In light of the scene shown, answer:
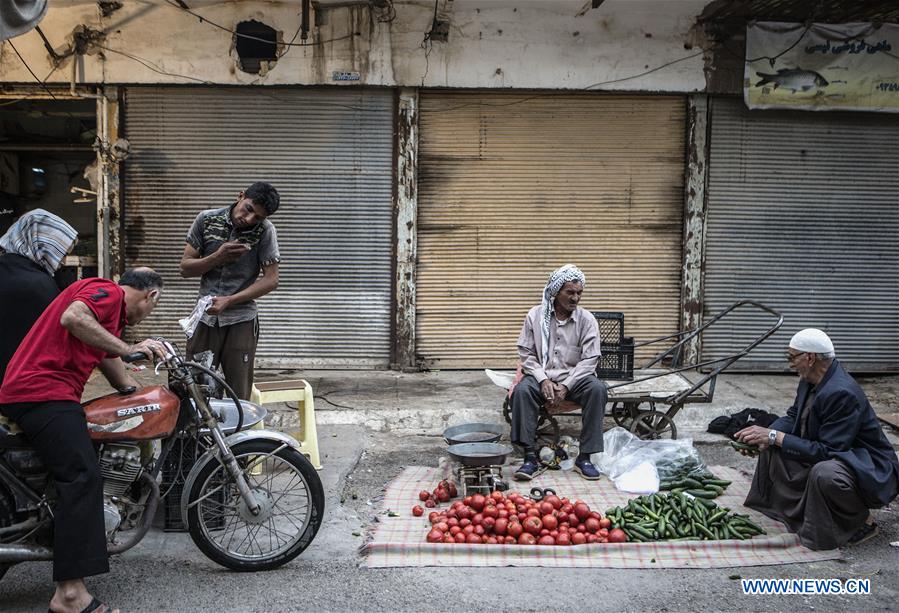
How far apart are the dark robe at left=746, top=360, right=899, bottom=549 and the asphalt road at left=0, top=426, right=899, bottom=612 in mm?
223

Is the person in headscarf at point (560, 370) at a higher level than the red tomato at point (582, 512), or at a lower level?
higher

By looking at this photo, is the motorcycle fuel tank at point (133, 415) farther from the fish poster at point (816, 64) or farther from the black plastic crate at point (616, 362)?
the fish poster at point (816, 64)

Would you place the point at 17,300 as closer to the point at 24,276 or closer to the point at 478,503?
the point at 24,276

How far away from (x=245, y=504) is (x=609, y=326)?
423 cm

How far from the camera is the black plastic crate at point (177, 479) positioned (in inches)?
167

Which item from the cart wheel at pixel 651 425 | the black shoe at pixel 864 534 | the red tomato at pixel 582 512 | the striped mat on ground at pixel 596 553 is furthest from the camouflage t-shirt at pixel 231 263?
the black shoe at pixel 864 534

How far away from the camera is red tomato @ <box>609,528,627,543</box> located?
176 inches

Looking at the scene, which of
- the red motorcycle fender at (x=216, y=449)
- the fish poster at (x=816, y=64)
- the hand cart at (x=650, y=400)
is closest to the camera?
the red motorcycle fender at (x=216, y=449)


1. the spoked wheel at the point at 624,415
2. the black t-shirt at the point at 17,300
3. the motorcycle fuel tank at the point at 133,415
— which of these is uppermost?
the black t-shirt at the point at 17,300

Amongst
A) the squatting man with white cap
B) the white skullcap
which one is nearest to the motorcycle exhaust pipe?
the squatting man with white cap

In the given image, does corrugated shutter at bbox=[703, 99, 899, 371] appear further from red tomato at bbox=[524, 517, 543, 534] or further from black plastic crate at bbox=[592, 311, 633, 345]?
red tomato at bbox=[524, 517, 543, 534]

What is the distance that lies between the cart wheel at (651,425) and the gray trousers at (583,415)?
795 mm

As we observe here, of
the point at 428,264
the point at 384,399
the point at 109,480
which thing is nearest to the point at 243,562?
the point at 109,480

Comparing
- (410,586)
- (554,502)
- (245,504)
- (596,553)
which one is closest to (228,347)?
(245,504)
